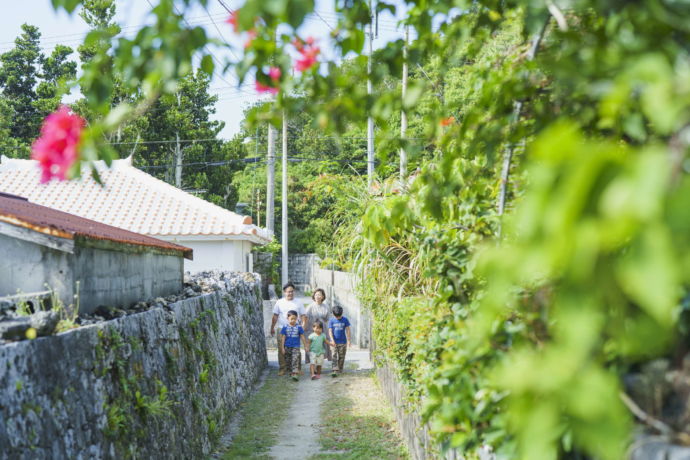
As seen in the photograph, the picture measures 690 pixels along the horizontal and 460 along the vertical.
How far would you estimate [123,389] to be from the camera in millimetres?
5535

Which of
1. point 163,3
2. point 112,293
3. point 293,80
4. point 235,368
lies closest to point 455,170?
point 293,80

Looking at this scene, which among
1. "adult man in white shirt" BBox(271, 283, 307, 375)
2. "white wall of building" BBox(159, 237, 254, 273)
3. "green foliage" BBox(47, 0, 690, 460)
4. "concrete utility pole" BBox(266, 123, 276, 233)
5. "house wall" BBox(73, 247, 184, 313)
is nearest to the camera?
"green foliage" BBox(47, 0, 690, 460)

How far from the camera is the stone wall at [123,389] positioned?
3.86 m

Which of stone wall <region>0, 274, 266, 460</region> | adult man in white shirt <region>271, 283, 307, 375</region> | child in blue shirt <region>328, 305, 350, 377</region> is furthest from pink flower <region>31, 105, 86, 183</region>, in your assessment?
adult man in white shirt <region>271, 283, 307, 375</region>

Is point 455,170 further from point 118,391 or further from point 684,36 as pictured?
point 118,391

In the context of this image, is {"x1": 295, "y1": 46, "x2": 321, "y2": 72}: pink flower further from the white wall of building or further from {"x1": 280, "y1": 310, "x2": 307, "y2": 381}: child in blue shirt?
the white wall of building

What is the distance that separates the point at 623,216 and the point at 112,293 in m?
6.47

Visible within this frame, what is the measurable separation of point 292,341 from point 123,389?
349 inches

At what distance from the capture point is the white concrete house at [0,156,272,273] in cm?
1803

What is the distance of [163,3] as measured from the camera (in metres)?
2.15

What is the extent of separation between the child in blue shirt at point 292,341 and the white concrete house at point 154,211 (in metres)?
4.10

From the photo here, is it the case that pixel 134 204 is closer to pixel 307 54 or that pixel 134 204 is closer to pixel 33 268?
pixel 33 268

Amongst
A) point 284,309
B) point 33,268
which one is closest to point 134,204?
point 284,309

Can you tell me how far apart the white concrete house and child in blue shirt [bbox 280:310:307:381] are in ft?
13.5
